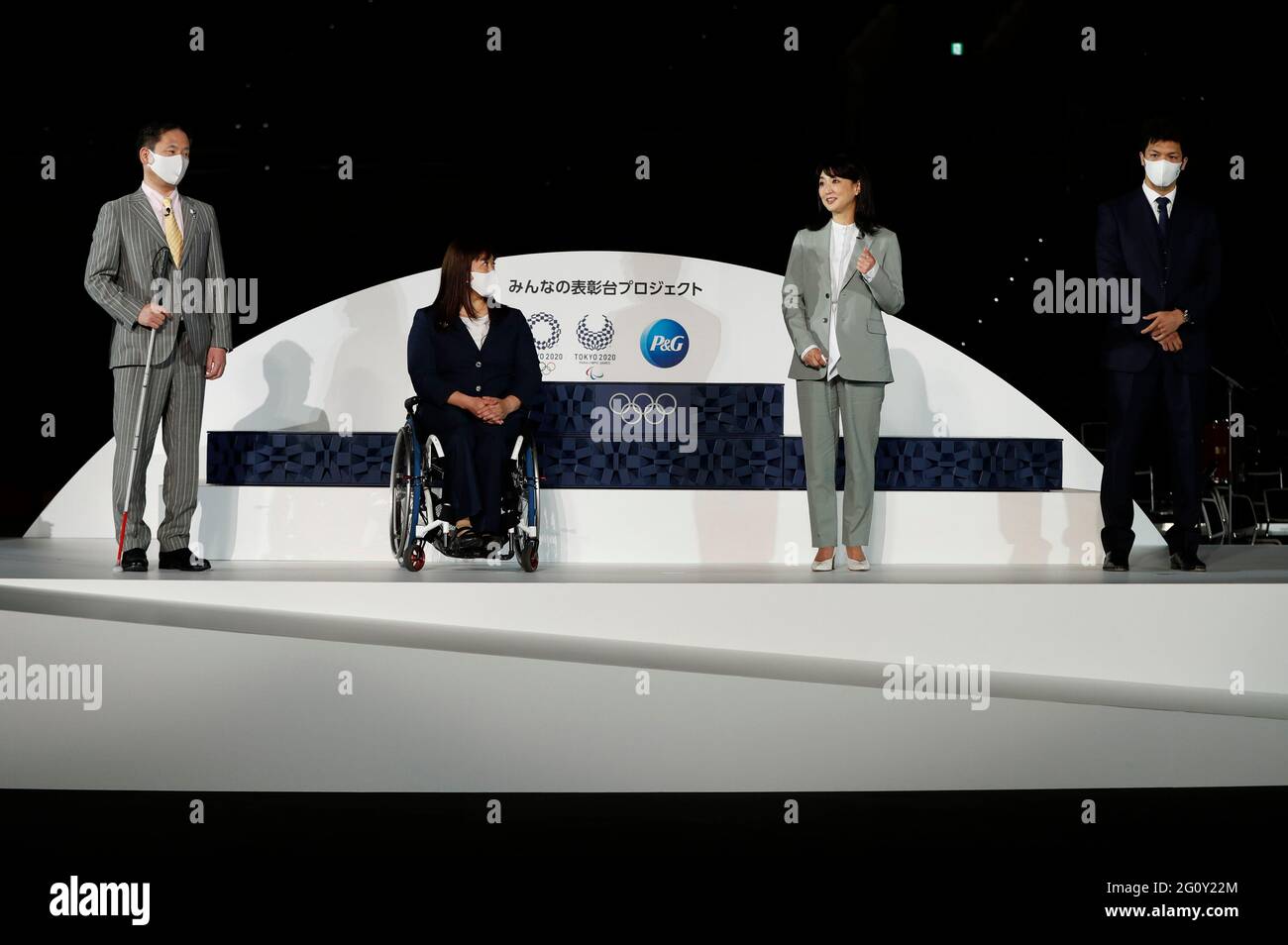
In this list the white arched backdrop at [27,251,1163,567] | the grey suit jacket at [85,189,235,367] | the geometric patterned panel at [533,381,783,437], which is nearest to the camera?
the grey suit jacket at [85,189,235,367]

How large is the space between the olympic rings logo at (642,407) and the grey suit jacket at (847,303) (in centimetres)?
90

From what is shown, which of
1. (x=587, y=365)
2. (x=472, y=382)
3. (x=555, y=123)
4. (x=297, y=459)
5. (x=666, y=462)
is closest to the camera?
(x=472, y=382)

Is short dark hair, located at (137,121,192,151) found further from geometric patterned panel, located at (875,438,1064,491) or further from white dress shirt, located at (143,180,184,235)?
geometric patterned panel, located at (875,438,1064,491)

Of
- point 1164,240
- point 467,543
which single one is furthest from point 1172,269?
point 467,543

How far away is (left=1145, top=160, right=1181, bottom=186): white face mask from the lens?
3605 millimetres

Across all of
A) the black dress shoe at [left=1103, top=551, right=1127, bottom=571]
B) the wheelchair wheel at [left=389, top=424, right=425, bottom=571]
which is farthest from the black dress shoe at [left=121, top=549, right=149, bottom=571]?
the black dress shoe at [left=1103, top=551, right=1127, bottom=571]

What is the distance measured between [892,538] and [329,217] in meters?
3.20

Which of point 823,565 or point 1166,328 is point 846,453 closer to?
point 823,565

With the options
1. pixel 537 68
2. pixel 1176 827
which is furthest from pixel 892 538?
pixel 537 68

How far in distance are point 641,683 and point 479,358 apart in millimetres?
1148

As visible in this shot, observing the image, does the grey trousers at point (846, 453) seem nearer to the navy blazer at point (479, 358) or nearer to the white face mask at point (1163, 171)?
the navy blazer at point (479, 358)

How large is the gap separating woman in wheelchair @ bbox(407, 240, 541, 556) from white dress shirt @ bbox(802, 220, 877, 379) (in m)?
0.80

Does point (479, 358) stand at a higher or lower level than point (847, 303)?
lower

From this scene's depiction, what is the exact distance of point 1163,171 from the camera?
361 centimetres
